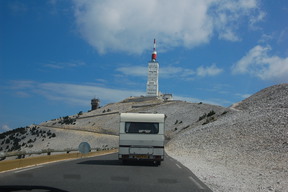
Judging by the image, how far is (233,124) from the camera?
63.6m

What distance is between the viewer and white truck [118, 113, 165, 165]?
21.8 m

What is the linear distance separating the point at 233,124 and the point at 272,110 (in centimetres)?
778

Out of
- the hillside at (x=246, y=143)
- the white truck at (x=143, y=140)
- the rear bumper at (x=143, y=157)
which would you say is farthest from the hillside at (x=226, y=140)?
the white truck at (x=143, y=140)

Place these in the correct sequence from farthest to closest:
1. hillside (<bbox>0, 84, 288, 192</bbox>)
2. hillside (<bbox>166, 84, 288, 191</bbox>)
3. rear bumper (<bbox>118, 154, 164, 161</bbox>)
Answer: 1. hillside (<bbox>166, 84, 288, 191</bbox>)
2. rear bumper (<bbox>118, 154, 164, 161</bbox>)
3. hillside (<bbox>0, 84, 288, 192</bbox>)

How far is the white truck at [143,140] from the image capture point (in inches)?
857

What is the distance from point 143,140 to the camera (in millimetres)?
21875

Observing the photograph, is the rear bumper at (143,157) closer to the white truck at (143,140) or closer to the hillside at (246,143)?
the white truck at (143,140)

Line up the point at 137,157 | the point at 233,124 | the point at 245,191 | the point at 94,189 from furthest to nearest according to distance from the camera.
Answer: the point at 233,124 < the point at 137,157 < the point at 245,191 < the point at 94,189

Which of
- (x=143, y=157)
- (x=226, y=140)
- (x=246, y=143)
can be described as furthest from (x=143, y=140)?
(x=226, y=140)

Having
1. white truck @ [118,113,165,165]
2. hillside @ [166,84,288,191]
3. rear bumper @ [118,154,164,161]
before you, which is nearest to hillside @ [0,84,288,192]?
hillside @ [166,84,288,191]

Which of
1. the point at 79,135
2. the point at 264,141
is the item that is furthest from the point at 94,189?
the point at 79,135

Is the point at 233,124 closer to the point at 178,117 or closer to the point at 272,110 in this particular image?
the point at 272,110

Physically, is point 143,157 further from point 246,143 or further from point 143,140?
point 246,143

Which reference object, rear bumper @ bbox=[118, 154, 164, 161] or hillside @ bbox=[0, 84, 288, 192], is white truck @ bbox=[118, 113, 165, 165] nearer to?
rear bumper @ bbox=[118, 154, 164, 161]
